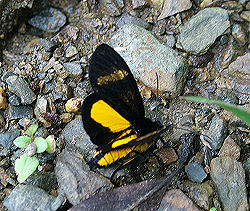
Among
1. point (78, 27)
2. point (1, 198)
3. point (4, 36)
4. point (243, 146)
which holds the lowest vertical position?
point (243, 146)

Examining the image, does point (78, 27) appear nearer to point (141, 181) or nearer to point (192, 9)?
point (192, 9)

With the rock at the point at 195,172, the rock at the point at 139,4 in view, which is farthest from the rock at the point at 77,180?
the rock at the point at 139,4

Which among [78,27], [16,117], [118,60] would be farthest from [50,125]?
[78,27]

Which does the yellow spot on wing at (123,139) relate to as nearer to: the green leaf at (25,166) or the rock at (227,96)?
the green leaf at (25,166)

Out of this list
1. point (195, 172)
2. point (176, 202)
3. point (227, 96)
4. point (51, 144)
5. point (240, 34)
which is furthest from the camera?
point (240, 34)

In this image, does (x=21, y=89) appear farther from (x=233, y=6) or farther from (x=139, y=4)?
(x=233, y=6)

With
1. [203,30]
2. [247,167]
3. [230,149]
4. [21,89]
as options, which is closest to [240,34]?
[203,30]
